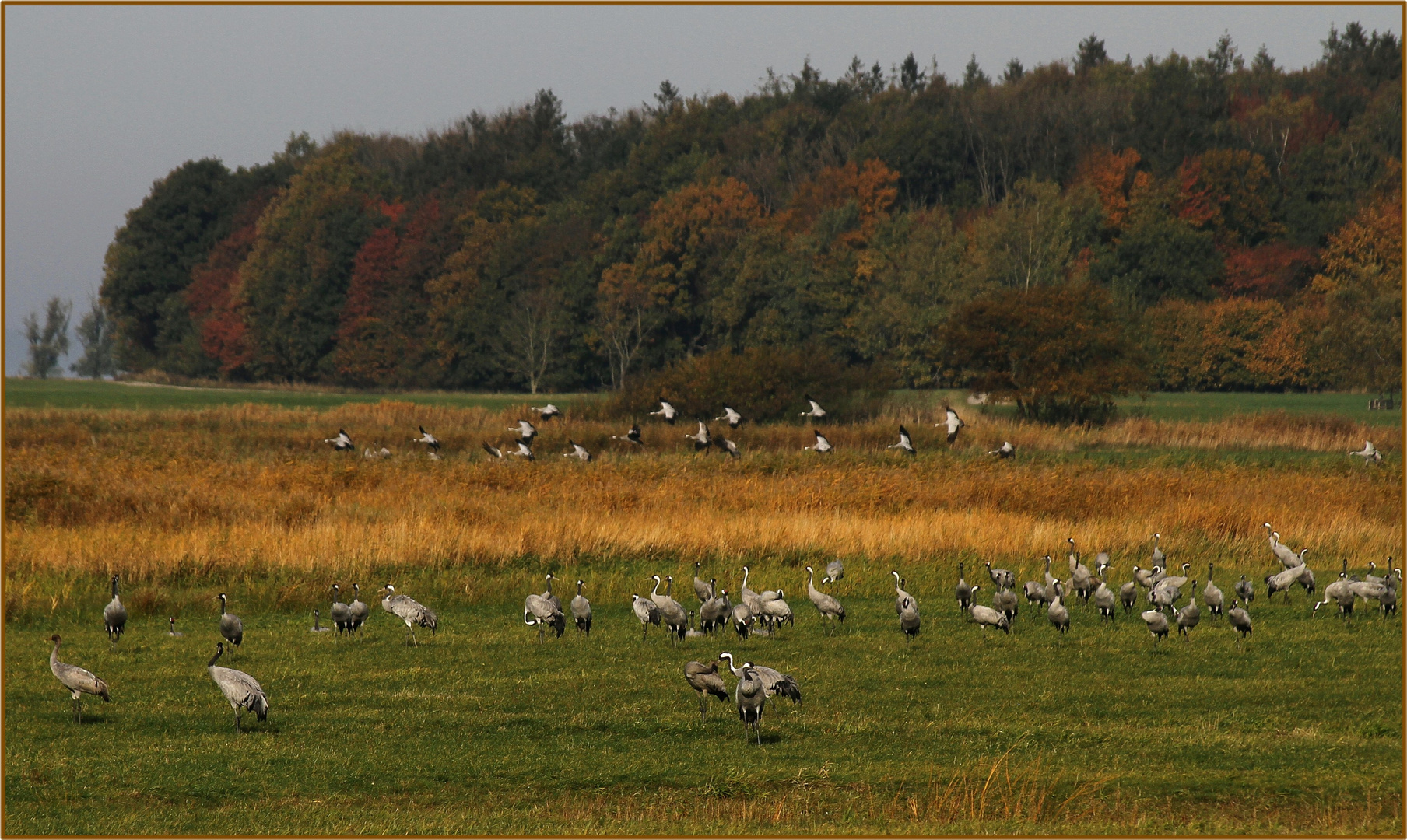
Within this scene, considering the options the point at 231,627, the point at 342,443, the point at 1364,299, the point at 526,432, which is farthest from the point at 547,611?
the point at 1364,299

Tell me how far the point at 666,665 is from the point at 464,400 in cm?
8155

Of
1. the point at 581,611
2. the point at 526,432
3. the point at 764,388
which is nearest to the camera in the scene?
the point at 581,611

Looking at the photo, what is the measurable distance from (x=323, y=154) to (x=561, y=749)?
142215mm

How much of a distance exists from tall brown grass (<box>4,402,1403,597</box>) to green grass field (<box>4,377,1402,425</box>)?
19.2m

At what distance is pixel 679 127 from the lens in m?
122

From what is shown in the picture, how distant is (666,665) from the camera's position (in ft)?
62.0

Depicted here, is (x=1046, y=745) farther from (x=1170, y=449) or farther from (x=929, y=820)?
(x=1170, y=449)

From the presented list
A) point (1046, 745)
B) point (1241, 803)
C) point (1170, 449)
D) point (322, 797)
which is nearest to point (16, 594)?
point (322, 797)

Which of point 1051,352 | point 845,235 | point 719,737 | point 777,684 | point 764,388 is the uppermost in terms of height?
point 845,235

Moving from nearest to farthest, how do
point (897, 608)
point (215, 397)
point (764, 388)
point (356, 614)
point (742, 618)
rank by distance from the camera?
point (742, 618)
point (356, 614)
point (897, 608)
point (764, 388)
point (215, 397)

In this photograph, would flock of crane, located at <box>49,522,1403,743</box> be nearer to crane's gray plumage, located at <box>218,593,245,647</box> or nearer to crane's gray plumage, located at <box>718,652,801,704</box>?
crane's gray plumage, located at <box>218,593,245,647</box>

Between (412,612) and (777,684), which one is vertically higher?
(777,684)

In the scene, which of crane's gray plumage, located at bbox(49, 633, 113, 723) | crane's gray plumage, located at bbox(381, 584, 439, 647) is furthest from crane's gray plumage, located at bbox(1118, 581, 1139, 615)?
crane's gray plumage, located at bbox(49, 633, 113, 723)

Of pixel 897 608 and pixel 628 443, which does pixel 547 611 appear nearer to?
pixel 897 608
